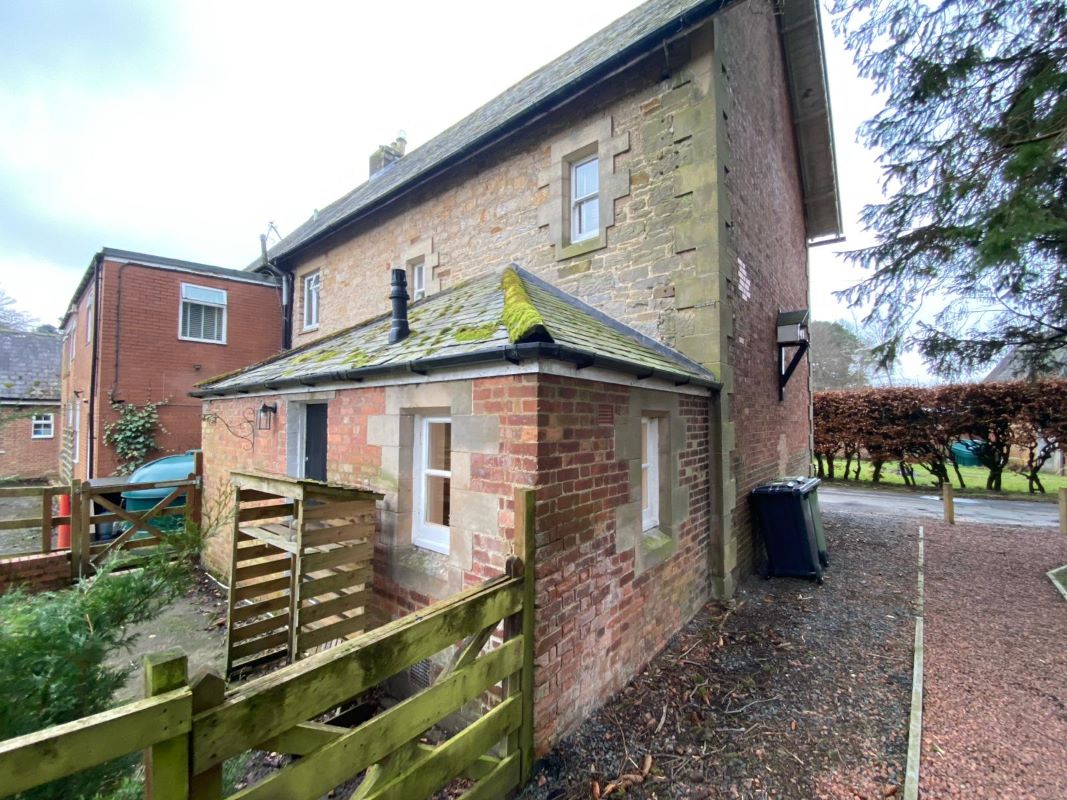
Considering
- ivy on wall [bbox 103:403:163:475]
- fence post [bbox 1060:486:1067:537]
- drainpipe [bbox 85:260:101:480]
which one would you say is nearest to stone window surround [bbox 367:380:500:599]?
ivy on wall [bbox 103:403:163:475]

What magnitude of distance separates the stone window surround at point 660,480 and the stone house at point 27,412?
2339cm

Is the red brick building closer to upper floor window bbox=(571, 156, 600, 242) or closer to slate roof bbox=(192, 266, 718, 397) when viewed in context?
slate roof bbox=(192, 266, 718, 397)

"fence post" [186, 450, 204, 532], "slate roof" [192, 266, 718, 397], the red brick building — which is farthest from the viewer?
the red brick building

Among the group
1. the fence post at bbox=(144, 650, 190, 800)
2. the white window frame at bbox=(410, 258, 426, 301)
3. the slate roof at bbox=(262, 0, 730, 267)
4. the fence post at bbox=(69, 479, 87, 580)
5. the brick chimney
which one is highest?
the brick chimney

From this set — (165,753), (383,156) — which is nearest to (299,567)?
(165,753)

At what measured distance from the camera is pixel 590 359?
11.6 ft

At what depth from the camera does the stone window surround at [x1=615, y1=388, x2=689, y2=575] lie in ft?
14.1

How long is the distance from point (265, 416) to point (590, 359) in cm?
519

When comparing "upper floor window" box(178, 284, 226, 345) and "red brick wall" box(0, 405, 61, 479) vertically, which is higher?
"upper floor window" box(178, 284, 226, 345)

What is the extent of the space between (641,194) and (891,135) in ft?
13.2

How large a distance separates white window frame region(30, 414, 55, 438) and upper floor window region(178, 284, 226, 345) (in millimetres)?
12359

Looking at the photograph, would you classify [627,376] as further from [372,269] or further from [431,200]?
[372,269]

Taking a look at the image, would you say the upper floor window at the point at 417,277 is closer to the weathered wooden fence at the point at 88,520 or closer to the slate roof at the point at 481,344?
the slate roof at the point at 481,344

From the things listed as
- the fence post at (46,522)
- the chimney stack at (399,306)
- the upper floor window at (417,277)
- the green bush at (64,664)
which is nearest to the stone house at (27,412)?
the fence post at (46,522)
